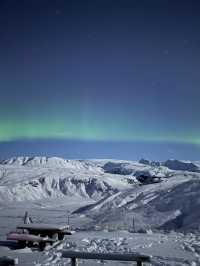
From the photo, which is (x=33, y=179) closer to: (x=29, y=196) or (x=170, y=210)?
(x=29, y=196)

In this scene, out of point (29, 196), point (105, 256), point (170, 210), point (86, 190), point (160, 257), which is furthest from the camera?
point (86, 190)

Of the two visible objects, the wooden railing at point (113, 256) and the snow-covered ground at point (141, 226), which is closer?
the wooden railing at point (113, 256)

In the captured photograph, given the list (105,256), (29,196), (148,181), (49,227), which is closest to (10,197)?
(29,196)

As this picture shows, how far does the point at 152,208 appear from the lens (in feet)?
117

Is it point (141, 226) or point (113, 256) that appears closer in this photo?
point (113, 256)

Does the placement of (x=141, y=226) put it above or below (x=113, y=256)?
below

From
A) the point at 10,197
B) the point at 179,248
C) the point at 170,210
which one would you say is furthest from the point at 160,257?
the point at 10,197

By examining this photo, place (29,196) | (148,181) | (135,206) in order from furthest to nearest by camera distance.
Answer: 1. (29,196)
2. (148,181)
3. (135,206)

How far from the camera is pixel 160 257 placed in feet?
40.4

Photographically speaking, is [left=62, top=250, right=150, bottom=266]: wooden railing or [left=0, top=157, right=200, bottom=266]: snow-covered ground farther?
[left=0, top=157, right=200, bottom=266]: snow-covered ground

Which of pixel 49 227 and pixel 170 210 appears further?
pixel 170 210

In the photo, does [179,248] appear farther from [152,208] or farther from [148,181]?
[148,181]

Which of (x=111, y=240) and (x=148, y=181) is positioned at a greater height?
(x=148, y=181)

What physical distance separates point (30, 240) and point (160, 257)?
5942mm
